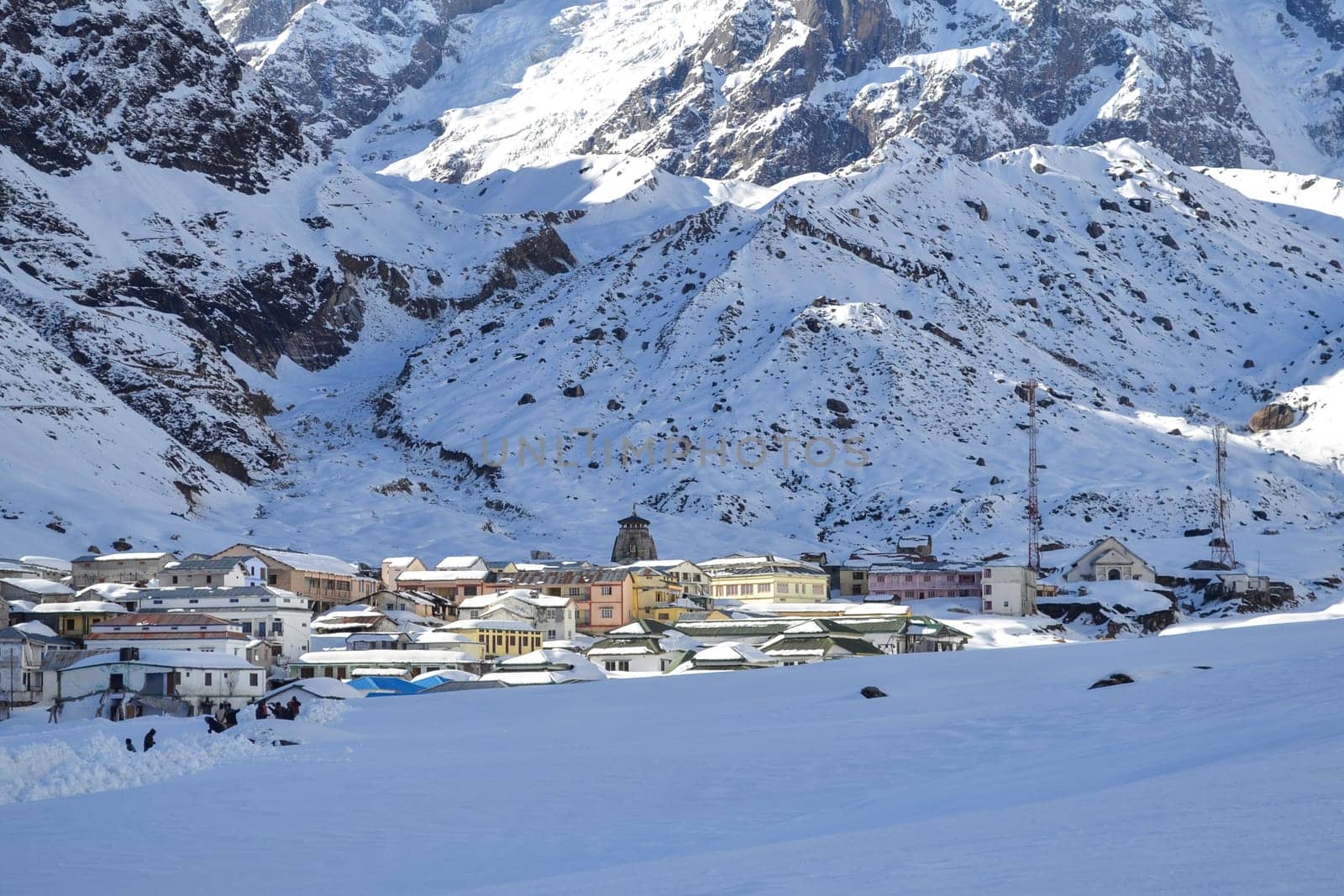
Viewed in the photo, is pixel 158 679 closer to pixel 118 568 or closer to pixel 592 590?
pixel 118 568

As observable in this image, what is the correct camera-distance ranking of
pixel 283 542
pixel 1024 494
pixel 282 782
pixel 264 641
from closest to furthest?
pixel 282 782
pixel 264 641
pixel 283 542
pixel 1024 494

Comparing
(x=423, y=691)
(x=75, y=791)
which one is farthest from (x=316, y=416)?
(x=75, y=791)

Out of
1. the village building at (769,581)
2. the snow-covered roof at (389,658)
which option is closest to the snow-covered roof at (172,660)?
the snow-covered roof at (389,658)

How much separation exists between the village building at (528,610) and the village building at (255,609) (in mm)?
10039

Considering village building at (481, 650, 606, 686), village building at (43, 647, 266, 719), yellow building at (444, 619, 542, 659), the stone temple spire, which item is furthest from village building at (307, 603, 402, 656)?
the stone temple spire

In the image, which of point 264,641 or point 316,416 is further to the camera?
point 316,416

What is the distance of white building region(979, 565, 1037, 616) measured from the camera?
10588cm

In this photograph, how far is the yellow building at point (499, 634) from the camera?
3777 inches

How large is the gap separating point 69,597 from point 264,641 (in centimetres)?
1393

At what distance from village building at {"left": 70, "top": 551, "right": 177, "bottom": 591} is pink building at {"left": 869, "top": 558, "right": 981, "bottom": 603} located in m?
45.1

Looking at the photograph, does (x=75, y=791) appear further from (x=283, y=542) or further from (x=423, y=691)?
(x=283, y=542)

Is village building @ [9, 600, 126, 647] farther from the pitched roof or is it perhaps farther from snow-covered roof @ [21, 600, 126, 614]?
the pitched roof

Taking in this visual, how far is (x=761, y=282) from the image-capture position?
185m

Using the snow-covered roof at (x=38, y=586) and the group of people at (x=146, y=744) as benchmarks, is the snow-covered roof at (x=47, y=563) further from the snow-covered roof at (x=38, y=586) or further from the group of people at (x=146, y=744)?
the group of people at (x=146, y=744)
